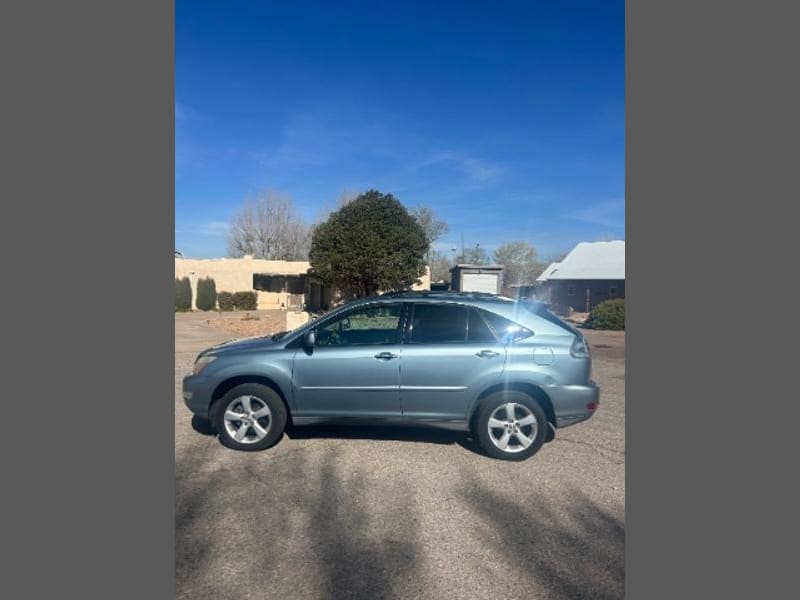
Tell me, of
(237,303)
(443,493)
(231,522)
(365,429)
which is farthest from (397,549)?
(237,303)

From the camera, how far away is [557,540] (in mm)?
2951

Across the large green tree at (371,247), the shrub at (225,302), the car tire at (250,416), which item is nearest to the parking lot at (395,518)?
the car tire at (250,416)

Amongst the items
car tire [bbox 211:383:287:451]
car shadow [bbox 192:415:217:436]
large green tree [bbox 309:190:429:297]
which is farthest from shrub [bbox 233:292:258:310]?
car tire [bbox 211:383:287:451]

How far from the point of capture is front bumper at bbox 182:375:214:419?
14.5ft

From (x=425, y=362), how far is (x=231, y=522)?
214cm

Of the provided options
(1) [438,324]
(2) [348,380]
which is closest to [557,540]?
(1) [438,324]

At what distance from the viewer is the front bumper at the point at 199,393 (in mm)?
4406

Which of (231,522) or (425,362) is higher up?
(425,362)

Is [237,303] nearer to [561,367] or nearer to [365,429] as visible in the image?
[365,429]

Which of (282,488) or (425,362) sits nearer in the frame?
(282,488)

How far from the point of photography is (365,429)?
201 inches

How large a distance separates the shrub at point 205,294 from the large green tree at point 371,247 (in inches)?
316

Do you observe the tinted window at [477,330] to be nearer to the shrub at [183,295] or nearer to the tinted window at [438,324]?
the tinted window at [438,324]

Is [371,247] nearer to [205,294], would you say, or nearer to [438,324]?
[205,294]
